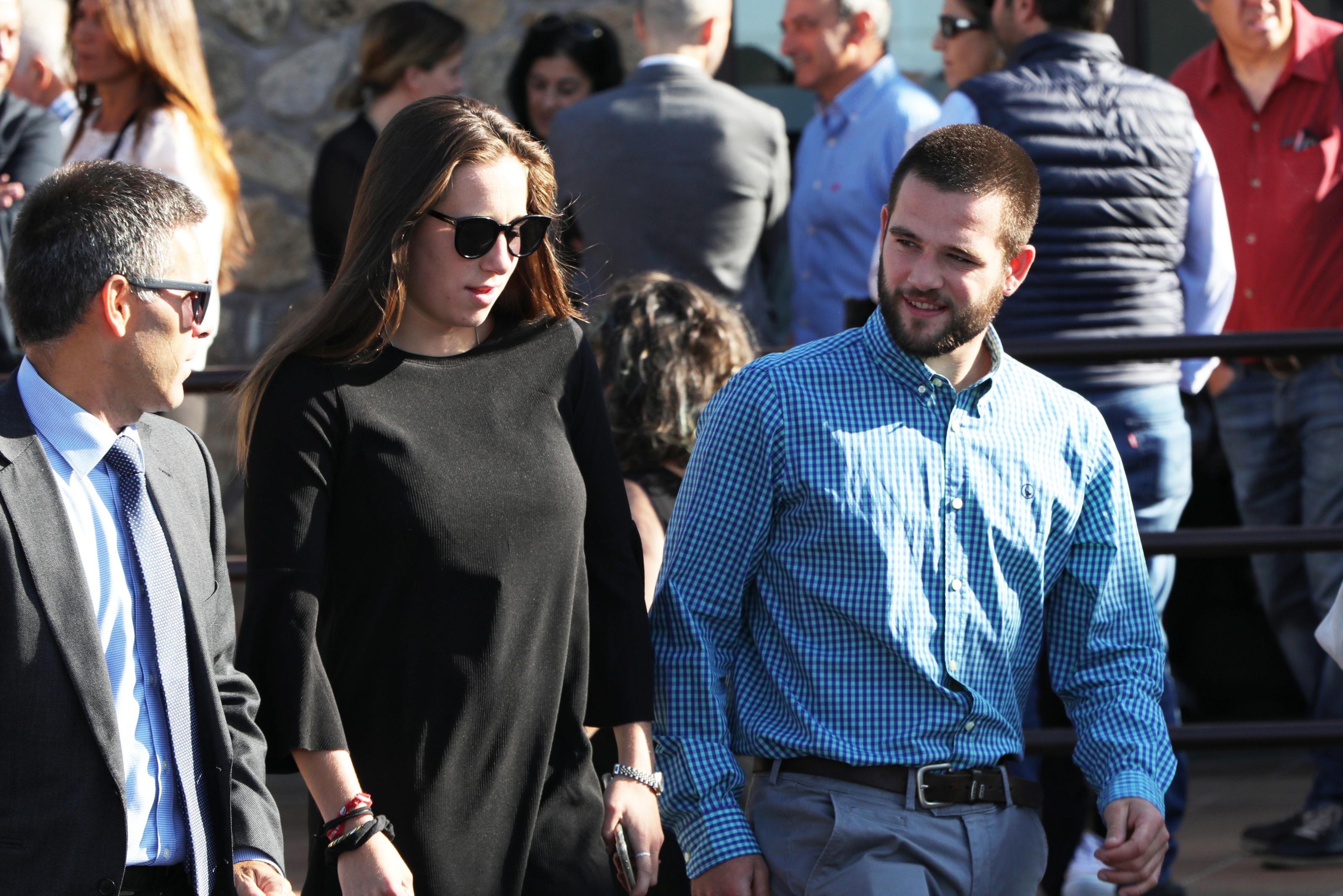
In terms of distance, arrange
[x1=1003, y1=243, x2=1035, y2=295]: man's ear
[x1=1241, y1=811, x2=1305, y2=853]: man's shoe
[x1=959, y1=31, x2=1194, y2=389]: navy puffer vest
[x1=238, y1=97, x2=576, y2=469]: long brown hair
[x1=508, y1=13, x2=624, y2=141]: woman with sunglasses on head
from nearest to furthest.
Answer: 1. [x1=238, y1=97, x2=576, y2=469]: long brown hair
2. [x1=1003, y1=243, x2=1035, y2=295]: man's ear
3. [x1=959, y1=31, x2=1194, y2=389]: navy puffer vest
4. [x1=1241, y1=811, x2=1305, y2=853]: man's shoe
5. [x1=508, y1=13, x2=624, y2=141]: woman with sunglasses on head

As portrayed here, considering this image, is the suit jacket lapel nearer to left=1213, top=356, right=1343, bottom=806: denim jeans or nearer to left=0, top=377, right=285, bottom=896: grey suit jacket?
left=0, top=377, right=285, bottom=896: grey suit jacket

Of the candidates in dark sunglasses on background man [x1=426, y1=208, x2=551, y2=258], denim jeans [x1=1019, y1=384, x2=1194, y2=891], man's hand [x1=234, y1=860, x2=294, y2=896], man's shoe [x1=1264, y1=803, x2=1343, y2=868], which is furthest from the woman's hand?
man's shoe [x1=1264, y1=803, x2=1343, y2=868]

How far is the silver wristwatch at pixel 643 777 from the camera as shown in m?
2.54

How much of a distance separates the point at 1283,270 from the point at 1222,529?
49.9 inches

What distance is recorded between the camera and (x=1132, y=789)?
8.46 feet

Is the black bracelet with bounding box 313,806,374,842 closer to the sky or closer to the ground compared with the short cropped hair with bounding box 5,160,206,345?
closer to the ground

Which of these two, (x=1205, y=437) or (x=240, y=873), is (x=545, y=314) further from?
(x=1205, y=437)

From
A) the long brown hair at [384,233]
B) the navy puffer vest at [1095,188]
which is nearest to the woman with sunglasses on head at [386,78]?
the navy puffer vest at [1095,188]

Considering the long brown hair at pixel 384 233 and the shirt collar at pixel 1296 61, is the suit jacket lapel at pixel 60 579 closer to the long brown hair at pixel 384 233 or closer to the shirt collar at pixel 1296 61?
the long brown hair at pixel 384 233

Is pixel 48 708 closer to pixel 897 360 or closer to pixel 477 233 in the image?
pixel 477 233

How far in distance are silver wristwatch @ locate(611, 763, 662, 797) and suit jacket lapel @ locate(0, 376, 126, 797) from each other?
0.79 metres

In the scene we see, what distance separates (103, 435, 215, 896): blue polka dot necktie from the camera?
7.15 feet

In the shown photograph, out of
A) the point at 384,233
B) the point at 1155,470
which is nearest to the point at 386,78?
the point at 1155,470

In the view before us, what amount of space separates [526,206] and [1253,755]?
174 inches
